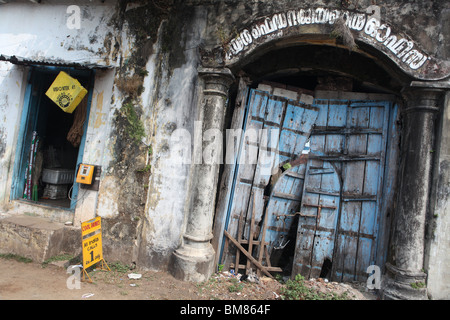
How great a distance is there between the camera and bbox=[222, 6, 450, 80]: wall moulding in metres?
3.67

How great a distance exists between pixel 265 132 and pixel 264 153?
0.35 meters

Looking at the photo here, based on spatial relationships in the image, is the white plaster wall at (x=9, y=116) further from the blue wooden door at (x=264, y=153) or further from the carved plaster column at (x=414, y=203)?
the carved plaster column at (x=414, y=203)

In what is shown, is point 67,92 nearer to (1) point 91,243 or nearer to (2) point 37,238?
(2) point 37,238

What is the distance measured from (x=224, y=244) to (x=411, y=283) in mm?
2571

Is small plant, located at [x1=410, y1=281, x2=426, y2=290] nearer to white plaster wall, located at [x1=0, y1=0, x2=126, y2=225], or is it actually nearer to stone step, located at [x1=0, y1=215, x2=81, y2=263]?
white plaster wall, located at [x1=0, y1=0, x2=126, y2=225]

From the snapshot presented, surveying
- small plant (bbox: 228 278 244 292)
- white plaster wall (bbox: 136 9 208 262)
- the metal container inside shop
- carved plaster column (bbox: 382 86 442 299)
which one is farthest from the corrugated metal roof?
carved plaster column (bbox: 382 86 442 299)

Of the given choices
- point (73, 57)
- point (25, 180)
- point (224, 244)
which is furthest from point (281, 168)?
point (25, 180)

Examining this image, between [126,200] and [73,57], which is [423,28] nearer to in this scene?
[126,200]

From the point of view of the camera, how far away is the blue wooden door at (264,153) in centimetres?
467

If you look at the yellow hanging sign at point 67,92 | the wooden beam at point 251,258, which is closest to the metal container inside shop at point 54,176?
the yellow hanging sign at point 67,92

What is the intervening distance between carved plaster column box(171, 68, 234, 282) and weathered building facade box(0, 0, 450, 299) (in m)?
0.02

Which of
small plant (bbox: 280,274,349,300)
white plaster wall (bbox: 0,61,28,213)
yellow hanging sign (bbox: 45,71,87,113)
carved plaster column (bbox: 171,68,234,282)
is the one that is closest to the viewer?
small plant (bbox: 280,274,349,300)

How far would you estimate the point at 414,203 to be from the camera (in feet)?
12.1

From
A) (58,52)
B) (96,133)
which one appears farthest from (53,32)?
(96,133)
